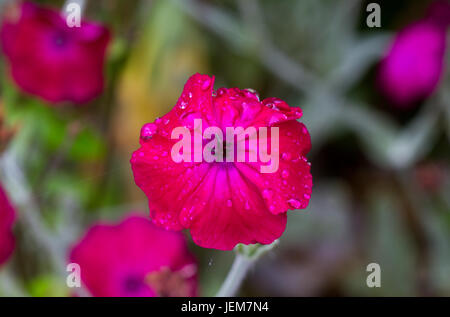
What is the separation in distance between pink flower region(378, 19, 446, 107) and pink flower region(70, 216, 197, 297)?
481 mm

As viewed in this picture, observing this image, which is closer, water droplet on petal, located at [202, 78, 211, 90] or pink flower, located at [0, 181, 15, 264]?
water droplet on petal, located at [202, 78, 211, 90]

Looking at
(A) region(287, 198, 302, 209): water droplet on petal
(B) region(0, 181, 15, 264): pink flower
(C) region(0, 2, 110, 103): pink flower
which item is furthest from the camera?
(C) region(0, 2, 110, 103): pink flower

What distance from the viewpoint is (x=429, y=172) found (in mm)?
1000

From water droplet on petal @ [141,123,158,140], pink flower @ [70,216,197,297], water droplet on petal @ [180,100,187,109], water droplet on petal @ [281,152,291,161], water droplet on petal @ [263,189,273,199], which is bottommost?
pink flower @ [70,216,197,297]

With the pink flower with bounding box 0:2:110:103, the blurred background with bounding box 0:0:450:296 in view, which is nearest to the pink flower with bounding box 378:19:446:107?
the blurred background with bounding box 0:0:450:296

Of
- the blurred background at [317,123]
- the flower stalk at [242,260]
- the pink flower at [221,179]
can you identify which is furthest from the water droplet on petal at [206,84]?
the blurred background at [317,123]

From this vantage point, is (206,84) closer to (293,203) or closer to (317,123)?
(293,203)

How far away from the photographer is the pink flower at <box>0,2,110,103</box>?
27.5 inches

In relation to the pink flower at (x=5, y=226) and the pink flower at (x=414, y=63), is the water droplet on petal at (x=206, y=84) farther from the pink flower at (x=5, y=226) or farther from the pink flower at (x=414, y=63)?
the pink flower at (x=414, y=63)

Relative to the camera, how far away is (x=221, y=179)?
0.37 m

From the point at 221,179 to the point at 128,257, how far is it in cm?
32

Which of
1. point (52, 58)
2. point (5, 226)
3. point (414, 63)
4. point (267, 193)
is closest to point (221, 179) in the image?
point (267, 193)

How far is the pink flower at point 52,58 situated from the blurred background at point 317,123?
0.35 feet

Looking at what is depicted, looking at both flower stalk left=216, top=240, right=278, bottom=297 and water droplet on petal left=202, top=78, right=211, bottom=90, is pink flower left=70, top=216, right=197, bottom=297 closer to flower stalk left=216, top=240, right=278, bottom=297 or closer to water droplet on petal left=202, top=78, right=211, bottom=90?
flower stalk left=216, top=240, right=278, bottom=297
